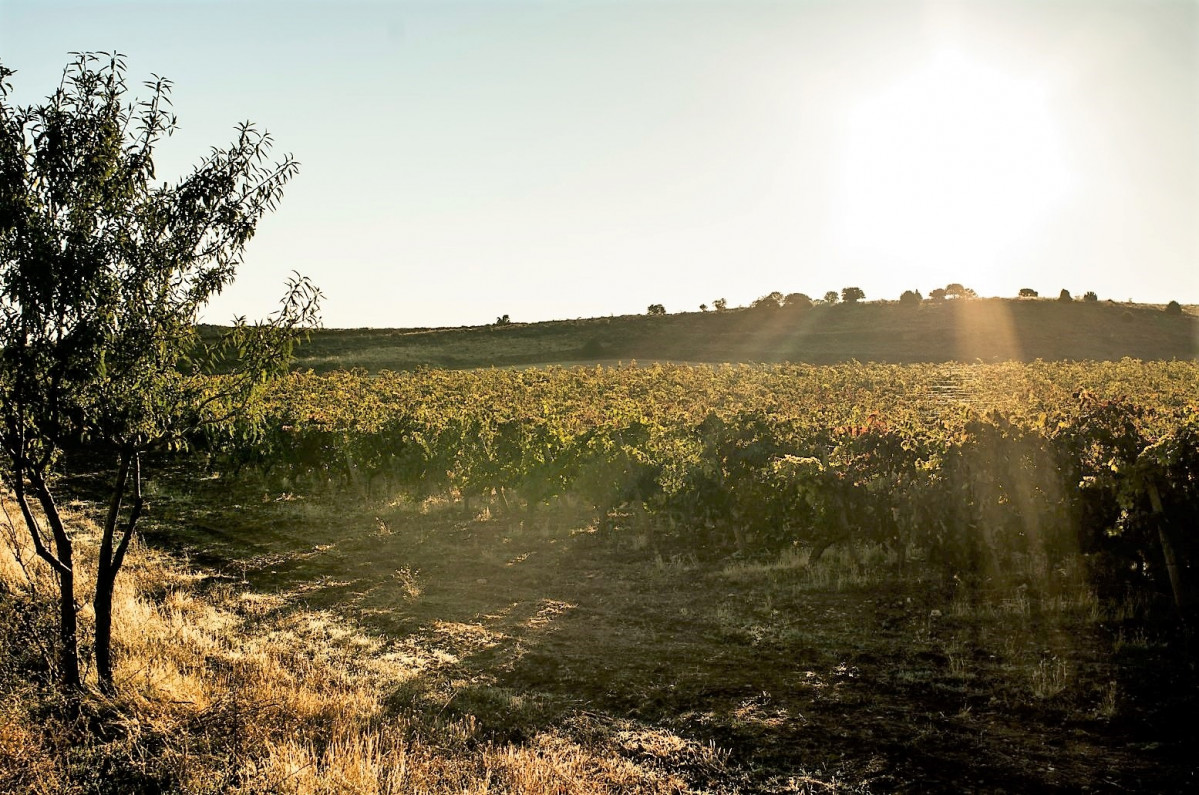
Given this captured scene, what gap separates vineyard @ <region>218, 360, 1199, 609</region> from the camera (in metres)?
10.8

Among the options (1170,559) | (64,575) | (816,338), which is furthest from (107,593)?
(816,338)

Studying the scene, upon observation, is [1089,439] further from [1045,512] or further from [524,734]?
[524,734]

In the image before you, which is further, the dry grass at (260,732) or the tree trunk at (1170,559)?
the tree trunk at (1170,559)

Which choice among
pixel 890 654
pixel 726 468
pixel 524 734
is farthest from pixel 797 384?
pixel 524 734

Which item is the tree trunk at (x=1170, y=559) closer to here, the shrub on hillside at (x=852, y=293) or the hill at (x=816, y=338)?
the hill at (x=816, y=338)

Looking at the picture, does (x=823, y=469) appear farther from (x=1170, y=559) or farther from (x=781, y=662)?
(x=1170, y=559)

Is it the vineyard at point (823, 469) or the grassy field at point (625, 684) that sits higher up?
the vineyard at point (823, 469)

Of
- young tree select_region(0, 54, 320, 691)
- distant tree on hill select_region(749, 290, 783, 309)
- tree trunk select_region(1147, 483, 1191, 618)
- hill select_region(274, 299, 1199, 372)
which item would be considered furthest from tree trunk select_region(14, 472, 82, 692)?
distant tree on hill select_region(749, 290, 783, 309)

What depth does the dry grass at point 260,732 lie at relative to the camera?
700cm

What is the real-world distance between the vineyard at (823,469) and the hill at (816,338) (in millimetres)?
44608

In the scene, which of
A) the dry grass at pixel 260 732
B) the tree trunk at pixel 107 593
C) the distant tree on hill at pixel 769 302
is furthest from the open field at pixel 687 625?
the distant tree on hill at pixel 769 302

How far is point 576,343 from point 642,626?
72.7m

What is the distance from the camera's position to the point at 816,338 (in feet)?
257

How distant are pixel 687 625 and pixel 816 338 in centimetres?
6935
